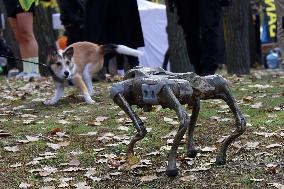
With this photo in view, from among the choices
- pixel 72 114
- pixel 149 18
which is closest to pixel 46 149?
pixel 72 114

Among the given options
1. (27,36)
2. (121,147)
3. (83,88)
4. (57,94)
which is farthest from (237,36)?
(121,147)

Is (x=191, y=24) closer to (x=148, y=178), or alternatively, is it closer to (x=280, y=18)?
(x=280, y=18)

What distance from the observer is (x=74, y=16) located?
8250mm

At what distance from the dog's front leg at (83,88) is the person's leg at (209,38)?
1137 millimetres

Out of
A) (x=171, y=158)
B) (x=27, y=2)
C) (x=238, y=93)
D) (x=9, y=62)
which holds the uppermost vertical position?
(x=27, y=2)

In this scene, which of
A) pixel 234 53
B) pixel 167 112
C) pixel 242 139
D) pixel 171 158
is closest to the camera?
pixel 171 158

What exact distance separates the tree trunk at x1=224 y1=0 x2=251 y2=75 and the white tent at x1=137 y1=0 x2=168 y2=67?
5986mm

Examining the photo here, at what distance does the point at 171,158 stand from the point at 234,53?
804 cm

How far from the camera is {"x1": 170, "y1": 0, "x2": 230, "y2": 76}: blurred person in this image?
6668 millimetres

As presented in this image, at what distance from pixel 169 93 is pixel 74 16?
4.94 metres

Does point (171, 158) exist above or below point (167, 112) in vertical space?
→ above

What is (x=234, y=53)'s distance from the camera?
11.4 meters

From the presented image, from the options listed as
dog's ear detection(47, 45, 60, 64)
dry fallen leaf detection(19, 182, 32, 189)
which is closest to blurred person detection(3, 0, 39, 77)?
dog's ear detection(47, 45, 60, 64)

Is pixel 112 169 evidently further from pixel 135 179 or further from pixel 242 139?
pixel 242 139
